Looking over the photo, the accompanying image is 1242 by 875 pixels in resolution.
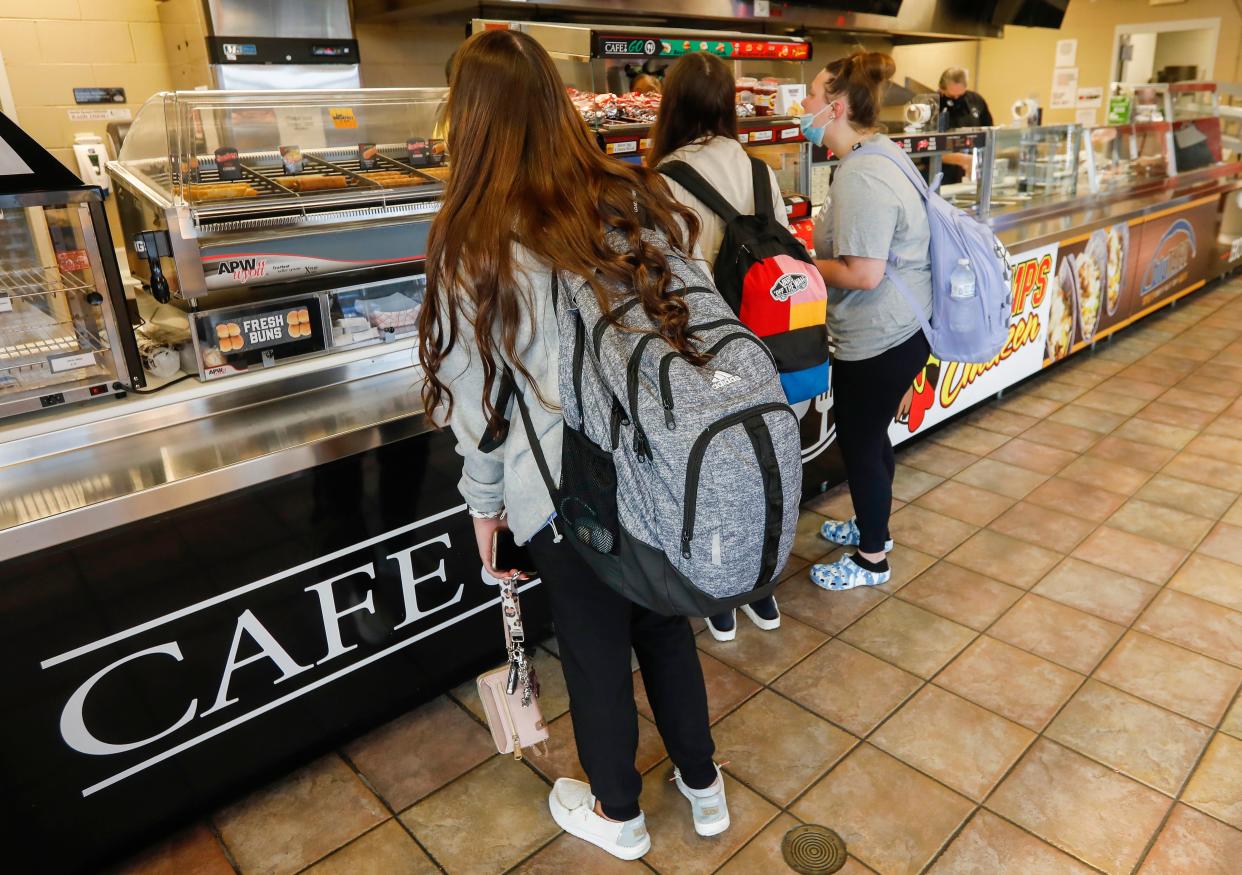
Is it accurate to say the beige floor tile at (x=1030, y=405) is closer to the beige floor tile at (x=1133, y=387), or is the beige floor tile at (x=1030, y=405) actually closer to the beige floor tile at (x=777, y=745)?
the beige floor tile at (x=1133, y=387)

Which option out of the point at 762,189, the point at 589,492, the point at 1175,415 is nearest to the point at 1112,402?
the point at 1175,415

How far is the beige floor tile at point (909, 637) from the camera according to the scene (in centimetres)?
244

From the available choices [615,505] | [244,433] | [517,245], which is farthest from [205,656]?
[517,245]

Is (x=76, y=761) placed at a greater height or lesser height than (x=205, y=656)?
lesser

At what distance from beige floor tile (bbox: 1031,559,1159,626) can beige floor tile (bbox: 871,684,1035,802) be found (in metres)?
0.69

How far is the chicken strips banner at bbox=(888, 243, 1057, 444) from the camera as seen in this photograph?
12.1 feet

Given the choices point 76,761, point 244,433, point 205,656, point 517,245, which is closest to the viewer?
point 517,245

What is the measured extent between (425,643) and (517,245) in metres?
1.30

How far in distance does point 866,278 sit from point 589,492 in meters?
1.31

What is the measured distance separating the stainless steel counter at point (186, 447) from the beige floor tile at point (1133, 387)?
3894mm

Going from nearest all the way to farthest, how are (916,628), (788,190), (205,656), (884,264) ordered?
(205,656), (884,264), (916,628), (788,190)

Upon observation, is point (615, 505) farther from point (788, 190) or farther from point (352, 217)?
point (788, 190)

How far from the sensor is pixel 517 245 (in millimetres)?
1280

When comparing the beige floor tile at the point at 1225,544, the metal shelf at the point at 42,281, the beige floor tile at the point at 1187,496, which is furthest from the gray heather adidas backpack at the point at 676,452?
the beige floor tile at the point at 1187,496
